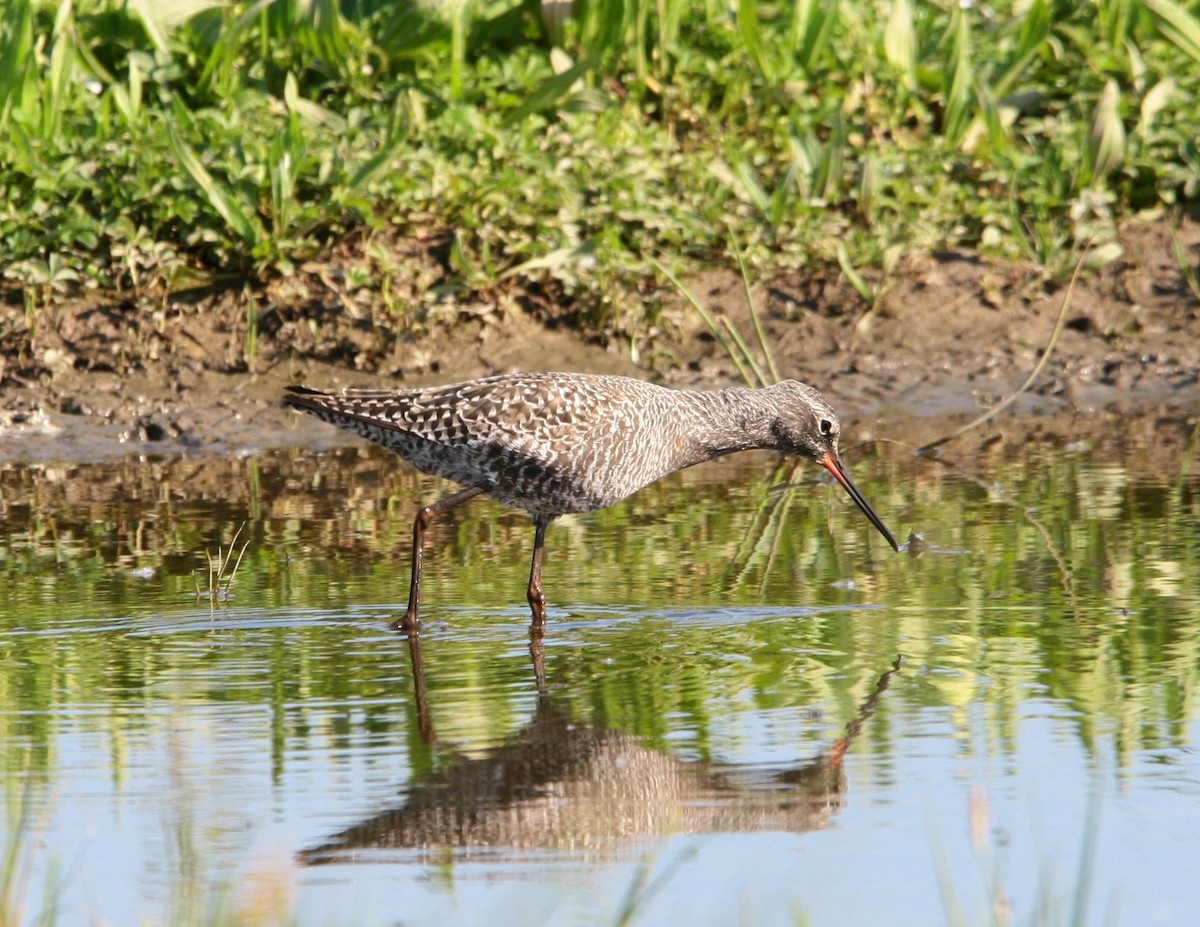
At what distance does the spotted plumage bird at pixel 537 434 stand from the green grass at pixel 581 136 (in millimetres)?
3385

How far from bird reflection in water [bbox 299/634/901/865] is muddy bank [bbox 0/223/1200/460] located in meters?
5.37

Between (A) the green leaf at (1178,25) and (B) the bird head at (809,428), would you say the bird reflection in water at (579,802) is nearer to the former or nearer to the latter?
(B) the bird head at (809,428)

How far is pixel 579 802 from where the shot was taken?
5.13 m

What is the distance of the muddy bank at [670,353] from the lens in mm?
10703

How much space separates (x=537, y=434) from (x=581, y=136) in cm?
475

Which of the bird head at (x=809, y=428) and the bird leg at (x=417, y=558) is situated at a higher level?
the bird head at (x=809, y=428)

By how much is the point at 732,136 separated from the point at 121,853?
8.36 m

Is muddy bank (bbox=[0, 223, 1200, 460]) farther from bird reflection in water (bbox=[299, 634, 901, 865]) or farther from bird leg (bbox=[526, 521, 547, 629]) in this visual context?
bird reflection in water (bbox=[299, 634, 901, 865])

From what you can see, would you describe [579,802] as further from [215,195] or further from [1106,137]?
[1106,137]

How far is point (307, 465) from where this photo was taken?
10.2 meters

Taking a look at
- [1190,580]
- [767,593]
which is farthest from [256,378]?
[1190,580]

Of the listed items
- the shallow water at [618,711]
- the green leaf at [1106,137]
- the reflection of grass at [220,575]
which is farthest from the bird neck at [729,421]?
the green leaf at [1106,137]

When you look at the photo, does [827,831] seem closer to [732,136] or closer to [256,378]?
[256,378]

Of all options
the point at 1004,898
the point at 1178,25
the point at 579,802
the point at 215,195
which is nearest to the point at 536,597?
the point at 579,802
